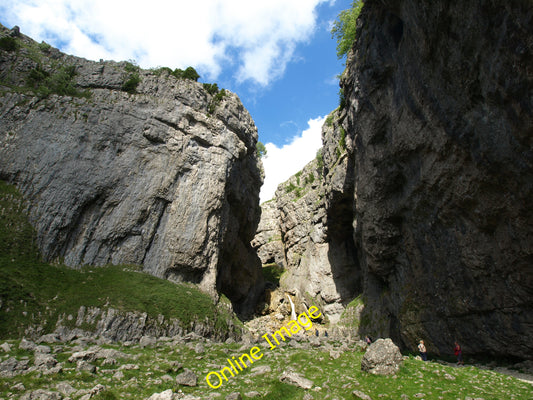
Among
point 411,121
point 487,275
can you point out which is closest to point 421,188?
point 411,121

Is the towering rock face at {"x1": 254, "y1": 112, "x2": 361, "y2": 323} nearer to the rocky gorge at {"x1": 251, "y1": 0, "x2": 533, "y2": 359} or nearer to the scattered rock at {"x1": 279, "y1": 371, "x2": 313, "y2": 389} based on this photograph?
the rocky gorge at {"x1": 251, "y1": 0, "x2": 533, "y2": 359}

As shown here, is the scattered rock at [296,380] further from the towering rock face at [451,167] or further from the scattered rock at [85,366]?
the towering rock face at [451,167]

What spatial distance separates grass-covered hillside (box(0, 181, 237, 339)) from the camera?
2142 centimetres

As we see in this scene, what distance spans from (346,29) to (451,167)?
31.4m

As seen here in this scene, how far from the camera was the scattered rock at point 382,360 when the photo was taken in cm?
1170

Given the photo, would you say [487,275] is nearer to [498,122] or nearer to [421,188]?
[421,188]

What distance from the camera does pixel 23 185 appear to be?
94.6 feet

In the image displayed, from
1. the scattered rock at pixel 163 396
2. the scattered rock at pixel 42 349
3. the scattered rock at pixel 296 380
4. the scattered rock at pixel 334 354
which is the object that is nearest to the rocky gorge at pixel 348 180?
the scattered rock at pixel 296 380

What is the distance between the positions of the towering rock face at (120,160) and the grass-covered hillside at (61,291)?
1377 millimetres

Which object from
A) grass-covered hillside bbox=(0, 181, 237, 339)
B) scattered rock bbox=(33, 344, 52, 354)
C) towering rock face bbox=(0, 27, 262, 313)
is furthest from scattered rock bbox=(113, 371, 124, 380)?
towering rock face bbox=(0, 27, 262, 313)

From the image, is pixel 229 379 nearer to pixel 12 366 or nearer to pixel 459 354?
pixel 12 366

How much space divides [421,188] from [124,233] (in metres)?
29.3

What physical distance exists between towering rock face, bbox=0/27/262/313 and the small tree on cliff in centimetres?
1849

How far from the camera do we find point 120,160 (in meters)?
34.2
